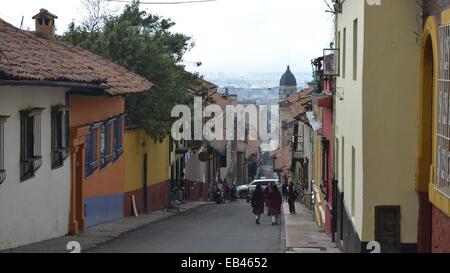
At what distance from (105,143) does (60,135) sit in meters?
5.81

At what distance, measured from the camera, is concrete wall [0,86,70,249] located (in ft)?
52.2

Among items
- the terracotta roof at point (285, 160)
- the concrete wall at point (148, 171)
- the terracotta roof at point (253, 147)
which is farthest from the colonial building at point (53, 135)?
the terracotta roof at point (253, 147)

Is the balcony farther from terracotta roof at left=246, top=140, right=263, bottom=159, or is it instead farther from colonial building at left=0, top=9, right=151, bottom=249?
terracotta roof at left=246, top=140, right=263, bottom=159

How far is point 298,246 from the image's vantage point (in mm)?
18844

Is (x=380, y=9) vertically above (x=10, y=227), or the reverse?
(x=380, y=9)

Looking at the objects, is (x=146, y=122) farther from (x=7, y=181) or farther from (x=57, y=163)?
(x=7, y=181)

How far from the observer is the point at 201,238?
65.4 ft

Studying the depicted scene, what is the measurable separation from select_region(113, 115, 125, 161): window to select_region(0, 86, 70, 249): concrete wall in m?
6.34

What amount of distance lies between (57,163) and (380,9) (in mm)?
9481

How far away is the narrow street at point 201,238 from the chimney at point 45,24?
626 cm

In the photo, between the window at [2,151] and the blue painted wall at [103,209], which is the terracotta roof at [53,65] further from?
the blue painted wall at [103,209]

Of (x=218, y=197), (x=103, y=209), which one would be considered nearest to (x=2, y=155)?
(x=103, y=209)
